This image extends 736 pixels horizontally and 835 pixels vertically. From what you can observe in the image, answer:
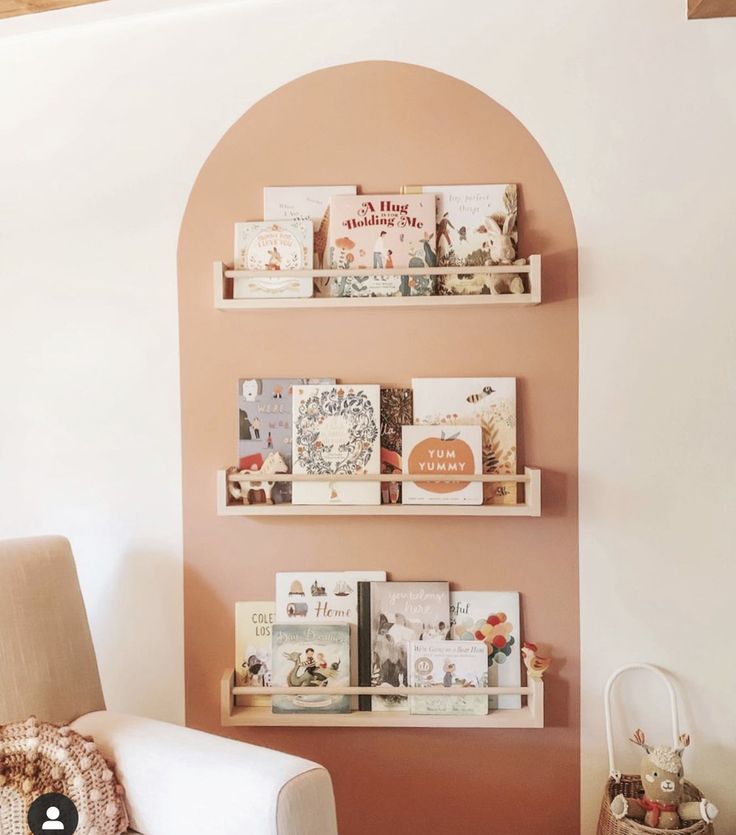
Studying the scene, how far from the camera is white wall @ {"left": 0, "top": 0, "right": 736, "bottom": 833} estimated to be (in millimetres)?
1988

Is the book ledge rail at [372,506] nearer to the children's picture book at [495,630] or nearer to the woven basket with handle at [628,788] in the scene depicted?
the children's picture book at [495,630]

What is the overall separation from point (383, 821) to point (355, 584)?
613 mm

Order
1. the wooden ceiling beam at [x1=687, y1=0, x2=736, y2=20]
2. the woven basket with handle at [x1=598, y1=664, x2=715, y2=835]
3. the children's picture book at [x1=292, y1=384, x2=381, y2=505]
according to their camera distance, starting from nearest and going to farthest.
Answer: the woven basket with handle at [x1=598, y1=664, x2=715, y2=835] < the wooden ceiling beam at [x1=687, y1=0, x2=736, y2=20] < the children's picture book at [x1=292, y1=384, x2=381, y2=505]

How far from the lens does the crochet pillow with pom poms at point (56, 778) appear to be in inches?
57.9

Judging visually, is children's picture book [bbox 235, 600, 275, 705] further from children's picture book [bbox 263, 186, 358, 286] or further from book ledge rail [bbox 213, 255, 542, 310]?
children's picture book [bbox 263, 186, 358, 286]

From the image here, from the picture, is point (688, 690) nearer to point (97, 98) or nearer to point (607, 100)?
point (607, 100)

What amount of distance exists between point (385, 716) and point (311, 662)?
22 cm

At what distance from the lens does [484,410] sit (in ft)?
6.60

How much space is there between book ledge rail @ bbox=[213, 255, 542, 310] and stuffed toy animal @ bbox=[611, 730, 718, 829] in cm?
109

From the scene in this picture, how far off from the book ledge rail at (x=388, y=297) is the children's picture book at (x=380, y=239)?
0.14 feet

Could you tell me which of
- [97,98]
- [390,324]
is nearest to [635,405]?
[390,324]

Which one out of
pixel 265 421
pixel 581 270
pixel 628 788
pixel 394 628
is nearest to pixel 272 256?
pixel 265 421

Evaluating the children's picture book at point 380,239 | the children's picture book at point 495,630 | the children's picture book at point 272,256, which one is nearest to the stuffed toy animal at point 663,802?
the children's picture book at point 495,630

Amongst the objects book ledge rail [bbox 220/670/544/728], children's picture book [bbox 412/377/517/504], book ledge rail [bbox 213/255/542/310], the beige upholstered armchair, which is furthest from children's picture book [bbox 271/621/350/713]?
book ledge rail [bbox 213/255/542/310]
